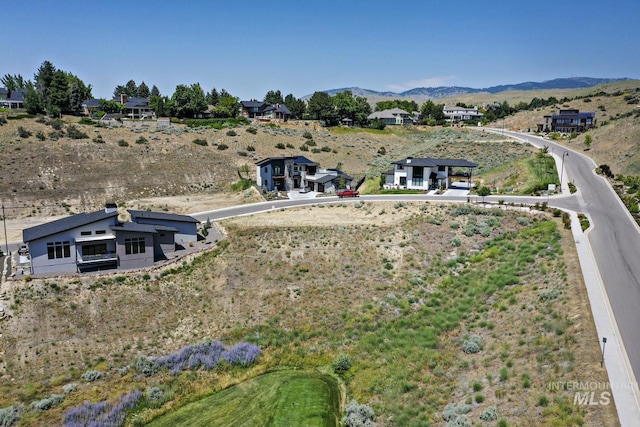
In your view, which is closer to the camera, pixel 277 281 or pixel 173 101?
pixel 277 281

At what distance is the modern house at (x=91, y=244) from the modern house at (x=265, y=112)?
Answer: 7973 cm

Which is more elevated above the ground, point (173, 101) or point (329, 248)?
point (173, 101)

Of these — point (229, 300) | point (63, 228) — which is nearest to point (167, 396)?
point (229, 300)

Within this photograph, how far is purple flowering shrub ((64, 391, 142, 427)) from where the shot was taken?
21.1 m

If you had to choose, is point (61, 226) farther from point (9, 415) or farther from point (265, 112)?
point (265, 112)

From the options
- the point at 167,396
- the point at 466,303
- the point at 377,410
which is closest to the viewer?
the point at 377,410

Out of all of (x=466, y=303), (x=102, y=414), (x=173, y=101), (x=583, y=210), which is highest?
(x=173, y=101)

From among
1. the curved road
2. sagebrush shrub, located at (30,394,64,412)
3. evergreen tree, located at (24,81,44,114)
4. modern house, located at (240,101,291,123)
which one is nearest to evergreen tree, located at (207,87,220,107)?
modern house, located at (240,101,291,123)

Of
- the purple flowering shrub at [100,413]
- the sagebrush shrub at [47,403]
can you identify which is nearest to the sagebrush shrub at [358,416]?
the purple flowering shrub at [100,413]

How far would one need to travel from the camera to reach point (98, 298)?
3147cm

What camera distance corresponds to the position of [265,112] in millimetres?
117000

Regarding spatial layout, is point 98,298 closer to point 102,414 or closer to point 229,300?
point 229,300

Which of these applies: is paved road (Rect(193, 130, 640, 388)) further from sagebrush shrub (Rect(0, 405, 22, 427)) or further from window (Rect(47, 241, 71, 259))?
sagebrush shrub (Rect(0, 405, 22, 427))

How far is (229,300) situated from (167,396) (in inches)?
417
